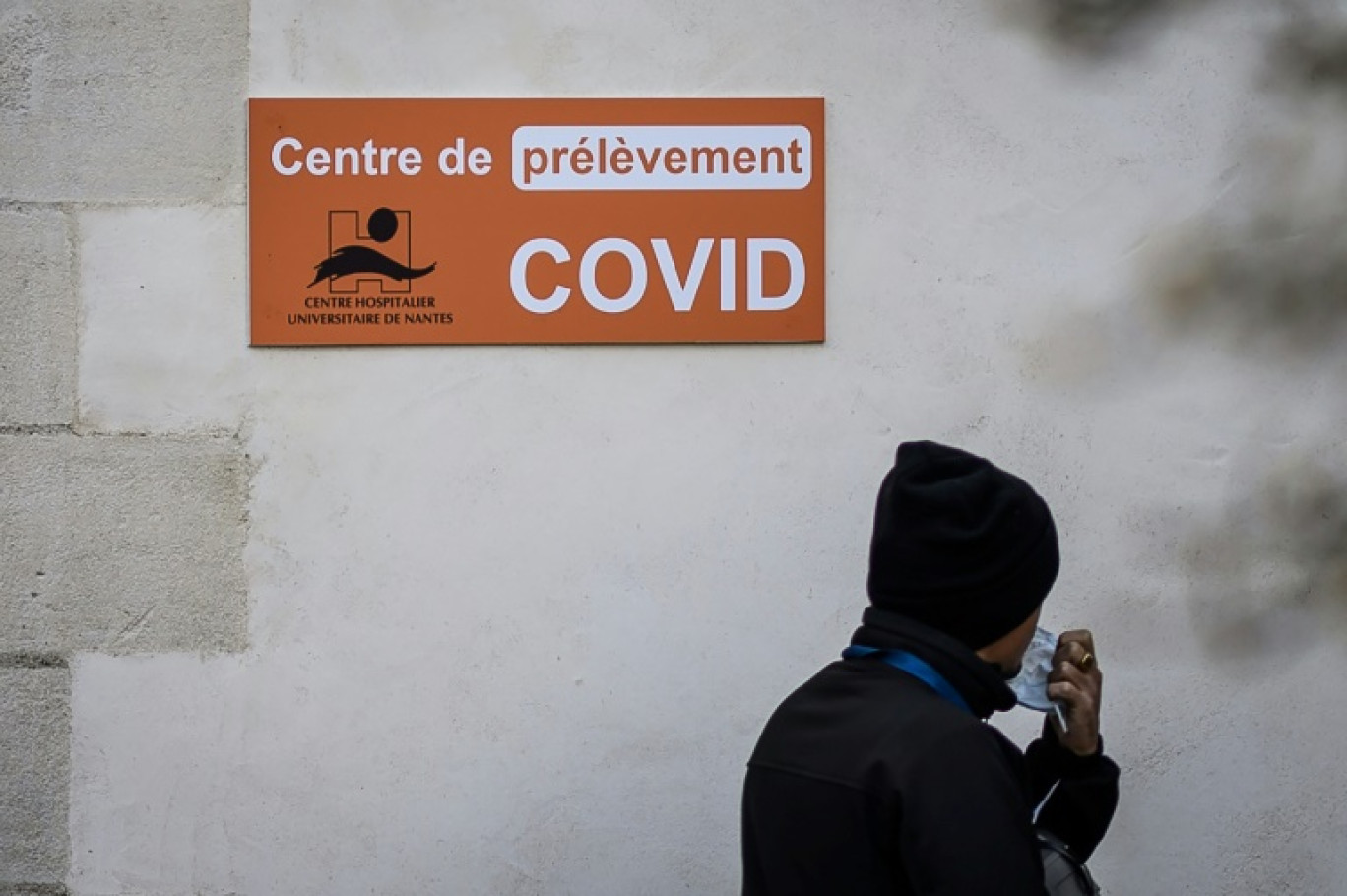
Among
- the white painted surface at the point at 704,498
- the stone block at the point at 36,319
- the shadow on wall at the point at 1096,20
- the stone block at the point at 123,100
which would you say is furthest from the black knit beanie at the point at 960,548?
the stone block at the point at 36,319

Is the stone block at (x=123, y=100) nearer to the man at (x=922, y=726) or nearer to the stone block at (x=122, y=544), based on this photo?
the stone block at (x=122, y=544)

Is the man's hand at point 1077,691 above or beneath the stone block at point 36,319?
beneath

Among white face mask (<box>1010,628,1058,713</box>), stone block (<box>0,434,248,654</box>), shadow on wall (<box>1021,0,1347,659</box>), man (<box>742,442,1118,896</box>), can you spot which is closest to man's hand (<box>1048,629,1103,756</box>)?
white face mask (<box>1010,628,1058,713</box>)

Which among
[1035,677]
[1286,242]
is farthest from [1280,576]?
[1035,677]

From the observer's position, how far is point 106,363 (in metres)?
3.63

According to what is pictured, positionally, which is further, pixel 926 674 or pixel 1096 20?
pixel 1096 20

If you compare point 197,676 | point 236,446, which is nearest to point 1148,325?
point 236,446

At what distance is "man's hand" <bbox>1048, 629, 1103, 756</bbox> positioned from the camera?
95.0 inches

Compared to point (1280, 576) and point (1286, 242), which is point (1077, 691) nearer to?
point (1280, 576)

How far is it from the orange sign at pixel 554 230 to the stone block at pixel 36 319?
49 centimetres

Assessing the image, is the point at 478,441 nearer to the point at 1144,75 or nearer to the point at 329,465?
the point at 329,465

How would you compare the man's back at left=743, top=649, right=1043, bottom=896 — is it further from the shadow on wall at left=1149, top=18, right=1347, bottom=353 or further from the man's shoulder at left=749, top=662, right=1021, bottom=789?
the shadow on wall at left=1149, top=18, right=1347, bottom=353

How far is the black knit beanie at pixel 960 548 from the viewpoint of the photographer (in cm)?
212

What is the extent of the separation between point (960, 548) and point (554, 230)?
1776 mm
